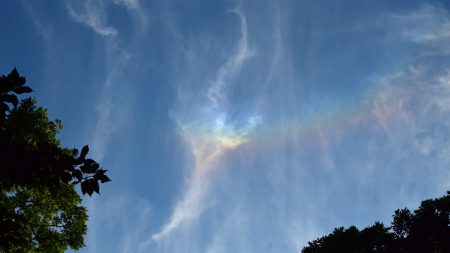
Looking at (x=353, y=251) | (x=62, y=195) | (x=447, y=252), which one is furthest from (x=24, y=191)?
(x=447, y=252)

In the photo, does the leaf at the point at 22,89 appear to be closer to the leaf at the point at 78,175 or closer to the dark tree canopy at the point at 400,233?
the leaf at the point at 78,175

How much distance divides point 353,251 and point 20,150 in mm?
30077

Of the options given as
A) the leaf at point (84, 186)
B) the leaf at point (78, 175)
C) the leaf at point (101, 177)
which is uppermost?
the leaf at point (78, 175)

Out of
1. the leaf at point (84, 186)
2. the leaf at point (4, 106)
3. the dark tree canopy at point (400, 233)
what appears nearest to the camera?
the leaf at point (4, 106)

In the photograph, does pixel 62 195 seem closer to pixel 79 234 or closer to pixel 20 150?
pixel 79 234

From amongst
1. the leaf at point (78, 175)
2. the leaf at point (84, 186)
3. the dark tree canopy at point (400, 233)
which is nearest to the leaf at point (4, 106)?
the leaf at point (78, 175)

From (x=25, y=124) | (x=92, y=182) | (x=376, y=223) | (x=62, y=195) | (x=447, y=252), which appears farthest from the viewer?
(x=376, y=223)

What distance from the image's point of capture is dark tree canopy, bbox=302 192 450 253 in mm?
30741

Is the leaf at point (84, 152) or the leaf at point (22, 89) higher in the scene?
the leaf at point (22, 89)

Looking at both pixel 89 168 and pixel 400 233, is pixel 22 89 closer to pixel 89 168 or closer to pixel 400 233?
pixel 89 168

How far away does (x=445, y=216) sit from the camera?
31.2 m

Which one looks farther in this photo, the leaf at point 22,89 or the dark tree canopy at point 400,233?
the dark tree canopy at point 400,233

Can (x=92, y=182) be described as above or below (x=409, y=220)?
below

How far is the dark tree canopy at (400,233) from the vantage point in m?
30.7
